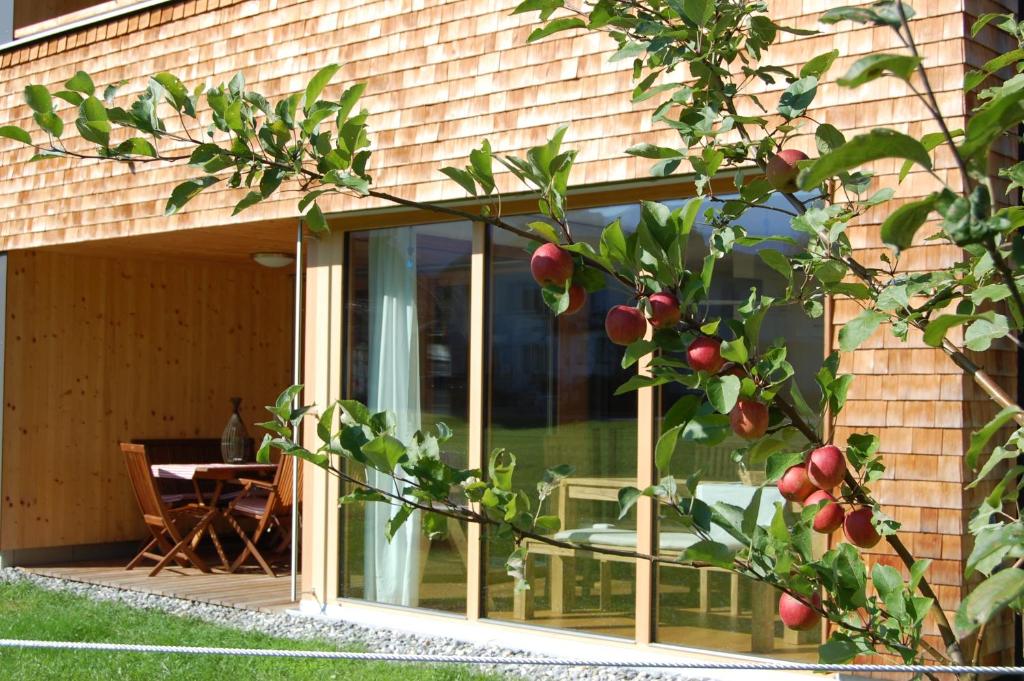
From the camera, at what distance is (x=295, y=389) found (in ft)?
5.17

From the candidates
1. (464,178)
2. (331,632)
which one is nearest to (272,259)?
(331,632)

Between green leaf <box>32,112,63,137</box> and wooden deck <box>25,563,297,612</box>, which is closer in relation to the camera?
green leaf <box>32,112,63,137</box>

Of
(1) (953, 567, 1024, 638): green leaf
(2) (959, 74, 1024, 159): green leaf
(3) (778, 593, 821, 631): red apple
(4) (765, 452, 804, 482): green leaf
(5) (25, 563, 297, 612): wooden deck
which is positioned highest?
(2) (959, 74, 1024, 159): green leaf

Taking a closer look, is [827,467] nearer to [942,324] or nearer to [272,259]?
[942,324]

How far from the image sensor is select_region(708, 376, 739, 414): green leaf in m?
1.39

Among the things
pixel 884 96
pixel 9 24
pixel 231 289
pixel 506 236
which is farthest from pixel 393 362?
pixel 9 24

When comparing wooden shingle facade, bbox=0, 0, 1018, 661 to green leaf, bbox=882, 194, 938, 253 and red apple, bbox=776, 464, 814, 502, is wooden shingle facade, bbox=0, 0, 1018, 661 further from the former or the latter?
green leaf, bbox=882, 194, 938, 253

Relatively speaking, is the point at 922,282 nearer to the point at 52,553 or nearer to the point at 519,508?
the point at 519,508

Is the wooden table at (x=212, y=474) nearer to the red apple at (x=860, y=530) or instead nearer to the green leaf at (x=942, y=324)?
the red apple at (x=860, y=530)

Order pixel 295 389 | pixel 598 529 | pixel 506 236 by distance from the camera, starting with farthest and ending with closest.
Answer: pixel 506 236 → pixel 598 529 → pixel 295 389

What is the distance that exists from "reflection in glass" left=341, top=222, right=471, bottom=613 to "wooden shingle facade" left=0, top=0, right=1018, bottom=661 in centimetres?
13

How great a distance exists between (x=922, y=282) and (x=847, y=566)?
0.41m

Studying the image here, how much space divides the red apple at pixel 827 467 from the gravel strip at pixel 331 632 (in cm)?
391

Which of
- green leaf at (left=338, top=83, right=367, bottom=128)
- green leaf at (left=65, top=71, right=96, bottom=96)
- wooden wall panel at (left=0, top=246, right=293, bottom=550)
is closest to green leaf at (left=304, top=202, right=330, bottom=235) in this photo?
green leaf at (left=338, top=83, right=367, bottom=128)
